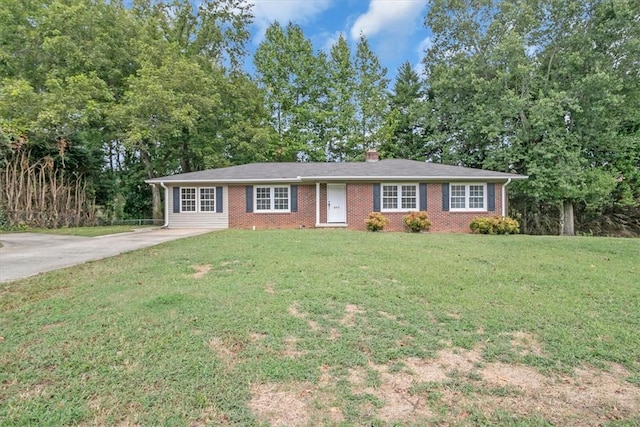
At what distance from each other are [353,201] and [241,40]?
688 inches

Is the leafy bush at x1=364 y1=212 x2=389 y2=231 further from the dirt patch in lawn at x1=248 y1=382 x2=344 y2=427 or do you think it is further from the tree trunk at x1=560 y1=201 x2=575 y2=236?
the dirt patch in lawn at x1=248 y1=382 x2=344 y2=427

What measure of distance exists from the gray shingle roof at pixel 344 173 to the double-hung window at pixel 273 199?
612 millimetres

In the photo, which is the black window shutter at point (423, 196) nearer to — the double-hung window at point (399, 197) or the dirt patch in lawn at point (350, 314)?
the double-hung window at point (399, 197)

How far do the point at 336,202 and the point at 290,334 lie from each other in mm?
12681

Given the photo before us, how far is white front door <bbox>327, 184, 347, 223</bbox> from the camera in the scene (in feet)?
52.5

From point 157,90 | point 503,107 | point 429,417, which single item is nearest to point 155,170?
point 157,90

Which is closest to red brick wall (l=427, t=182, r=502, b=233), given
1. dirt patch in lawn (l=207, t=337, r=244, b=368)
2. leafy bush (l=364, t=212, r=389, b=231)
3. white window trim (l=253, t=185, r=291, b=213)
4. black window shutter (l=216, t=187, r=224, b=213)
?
leafy bush (l=364, t=212, r=389, b=231)

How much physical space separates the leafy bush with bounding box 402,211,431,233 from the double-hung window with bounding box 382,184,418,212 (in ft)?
3.22

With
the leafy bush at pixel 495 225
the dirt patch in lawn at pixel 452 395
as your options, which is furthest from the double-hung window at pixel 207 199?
the dirt patch in lawn at pixel 452 395

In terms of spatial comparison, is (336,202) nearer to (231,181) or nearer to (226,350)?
(231,181)

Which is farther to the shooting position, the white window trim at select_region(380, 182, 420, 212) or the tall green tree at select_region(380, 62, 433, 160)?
the tall green tree at select_region(380, 62, 433, 160)

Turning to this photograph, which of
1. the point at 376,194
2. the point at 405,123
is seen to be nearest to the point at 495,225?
the point at 376,194

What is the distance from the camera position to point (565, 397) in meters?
2.58

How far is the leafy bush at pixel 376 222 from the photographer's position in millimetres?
14133
